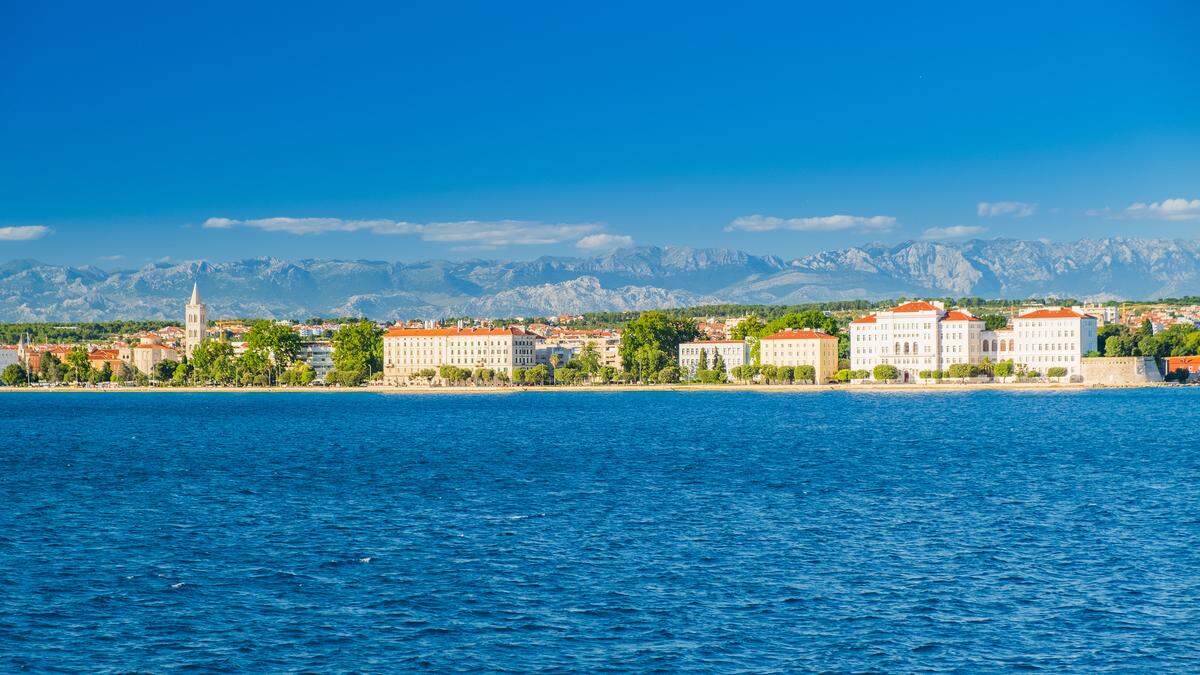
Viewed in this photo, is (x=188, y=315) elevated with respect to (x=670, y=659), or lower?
elevated

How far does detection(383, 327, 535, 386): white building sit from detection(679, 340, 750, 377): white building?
1739 centimetres

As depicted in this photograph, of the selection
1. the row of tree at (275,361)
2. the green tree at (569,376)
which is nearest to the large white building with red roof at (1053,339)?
→ the green tree at (569,376)

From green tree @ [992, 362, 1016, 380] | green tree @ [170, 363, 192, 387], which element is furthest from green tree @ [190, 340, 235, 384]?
green tree @ [992, 362, 1016, 380]

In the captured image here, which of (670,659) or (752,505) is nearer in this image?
(670,659)

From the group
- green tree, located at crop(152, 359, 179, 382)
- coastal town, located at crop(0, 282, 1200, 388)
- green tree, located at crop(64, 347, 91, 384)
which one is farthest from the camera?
green tree, located at crop(64, 347, 91, 384)

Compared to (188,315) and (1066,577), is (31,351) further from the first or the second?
(1066,577)

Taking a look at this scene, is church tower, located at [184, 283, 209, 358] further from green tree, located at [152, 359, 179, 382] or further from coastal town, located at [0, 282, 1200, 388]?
green tree, located at [152, 359, 179, 382]

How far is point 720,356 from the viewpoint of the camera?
135 meters

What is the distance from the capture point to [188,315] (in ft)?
546

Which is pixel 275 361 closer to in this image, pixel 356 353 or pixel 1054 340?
pixel 356 353

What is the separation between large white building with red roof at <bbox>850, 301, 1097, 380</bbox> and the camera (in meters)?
117

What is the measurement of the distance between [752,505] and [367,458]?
17739 mm

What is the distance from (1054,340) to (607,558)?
102 metres

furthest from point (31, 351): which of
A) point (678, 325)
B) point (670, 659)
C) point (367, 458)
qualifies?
point (670, 659)
